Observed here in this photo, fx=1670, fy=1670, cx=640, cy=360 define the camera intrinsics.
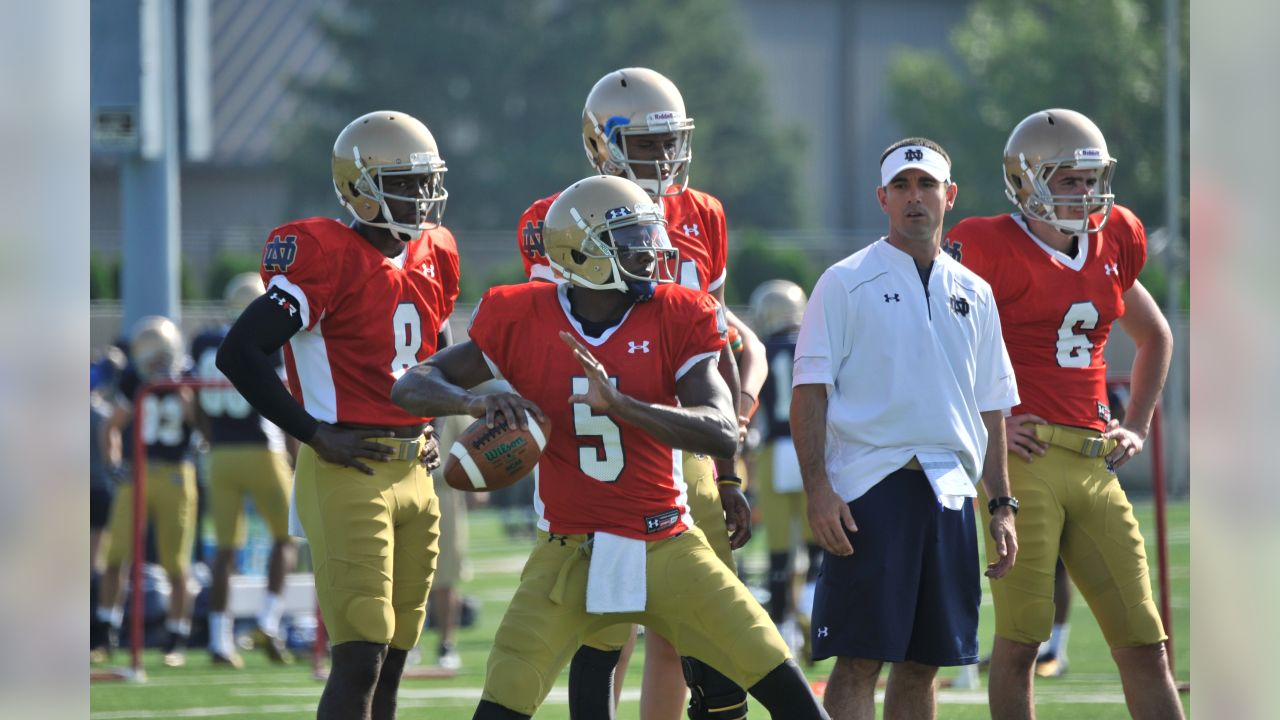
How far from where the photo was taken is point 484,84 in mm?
48000

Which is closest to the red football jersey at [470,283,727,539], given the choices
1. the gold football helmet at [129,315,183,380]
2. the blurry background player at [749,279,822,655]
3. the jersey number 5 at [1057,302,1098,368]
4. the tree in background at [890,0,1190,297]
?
the jersey number 5 at [1057,302,1098,368]

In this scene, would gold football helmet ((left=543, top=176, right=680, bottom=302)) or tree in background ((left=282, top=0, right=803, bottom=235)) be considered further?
tree in background ((left=282, top=0, right=803, bottom=235))

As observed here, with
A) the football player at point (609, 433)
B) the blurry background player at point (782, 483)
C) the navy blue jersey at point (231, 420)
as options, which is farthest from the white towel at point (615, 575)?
the navy blue jersey at point (231, 420)

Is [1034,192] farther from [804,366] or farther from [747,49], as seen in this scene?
[747,49]

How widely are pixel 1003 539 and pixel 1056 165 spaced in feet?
4.25

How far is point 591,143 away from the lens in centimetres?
542

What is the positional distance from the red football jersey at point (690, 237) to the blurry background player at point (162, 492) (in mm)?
5299

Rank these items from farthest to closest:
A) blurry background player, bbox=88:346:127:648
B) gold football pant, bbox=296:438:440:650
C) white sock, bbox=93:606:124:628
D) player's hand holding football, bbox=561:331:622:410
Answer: blurry background player, bbox=88:346:127:648, white sock, bbox=93:606:124:628, gold football pant, bbox=296:438:440:650, player's hand holding football, bbox=561:331:622:410

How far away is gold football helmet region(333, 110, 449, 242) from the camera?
16.8ft

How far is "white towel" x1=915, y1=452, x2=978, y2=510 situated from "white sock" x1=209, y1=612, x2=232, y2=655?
19.2 feet

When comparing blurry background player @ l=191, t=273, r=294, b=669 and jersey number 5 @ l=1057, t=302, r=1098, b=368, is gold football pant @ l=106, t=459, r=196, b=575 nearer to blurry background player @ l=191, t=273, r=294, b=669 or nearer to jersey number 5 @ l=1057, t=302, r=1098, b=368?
blurry background player @ l=191, t=273, r=294, b=669

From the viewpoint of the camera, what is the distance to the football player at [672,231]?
505 centimetres

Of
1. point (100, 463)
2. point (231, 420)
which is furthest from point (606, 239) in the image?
point (100, 463)
